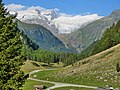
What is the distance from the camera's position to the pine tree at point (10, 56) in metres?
28.0

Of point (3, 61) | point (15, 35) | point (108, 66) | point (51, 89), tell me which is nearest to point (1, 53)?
point (3, 61)

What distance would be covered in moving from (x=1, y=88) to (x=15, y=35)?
5.28 metres

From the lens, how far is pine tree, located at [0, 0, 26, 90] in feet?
91.7

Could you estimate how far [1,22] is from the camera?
29141 mm

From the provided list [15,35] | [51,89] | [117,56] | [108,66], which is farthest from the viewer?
[117,56]

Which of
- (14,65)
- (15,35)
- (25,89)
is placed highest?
(15,35)

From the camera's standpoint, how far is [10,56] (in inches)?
1128

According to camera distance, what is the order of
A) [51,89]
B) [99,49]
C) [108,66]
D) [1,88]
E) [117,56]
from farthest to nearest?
[99,49]
[117,56]
[108,66]
[51,89]
[1,88]

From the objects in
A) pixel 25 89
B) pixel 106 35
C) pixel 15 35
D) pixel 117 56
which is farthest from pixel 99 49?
pixel 15 35

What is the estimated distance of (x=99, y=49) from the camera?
19000cm

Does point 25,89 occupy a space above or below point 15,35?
below

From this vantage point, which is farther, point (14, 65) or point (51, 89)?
point (51, 89)

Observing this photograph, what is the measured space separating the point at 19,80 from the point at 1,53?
304 cm

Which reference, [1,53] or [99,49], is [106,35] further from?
[1,53]
